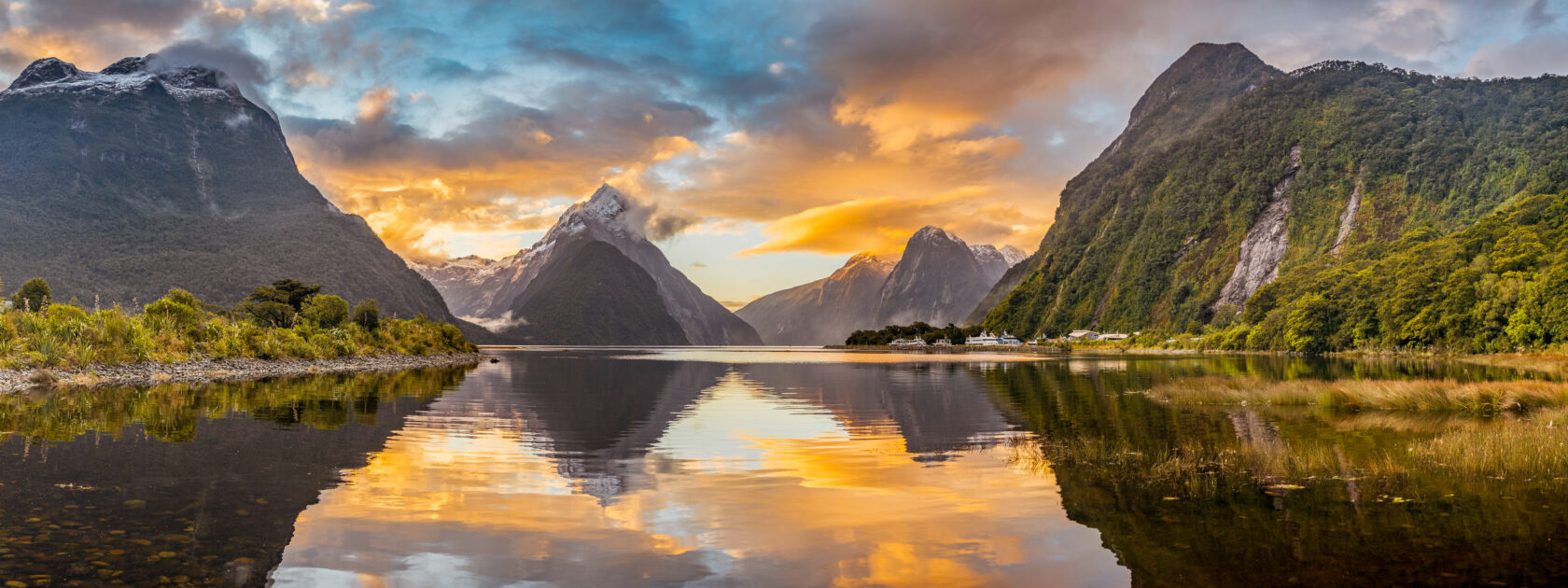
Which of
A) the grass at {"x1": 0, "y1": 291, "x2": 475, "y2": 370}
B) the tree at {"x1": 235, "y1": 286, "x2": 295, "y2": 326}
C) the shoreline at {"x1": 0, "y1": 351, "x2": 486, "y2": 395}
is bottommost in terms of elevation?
the shoreline at {"x1": 0, "y1": 351, "x2": 486, "y2": 395}

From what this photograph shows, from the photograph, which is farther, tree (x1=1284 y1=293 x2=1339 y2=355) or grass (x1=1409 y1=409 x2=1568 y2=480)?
tree (x1=1284 y1=293 x2=1339 y2=355)

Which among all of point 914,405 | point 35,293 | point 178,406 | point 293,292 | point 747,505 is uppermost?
point 293,292

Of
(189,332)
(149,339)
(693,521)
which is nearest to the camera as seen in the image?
(693,521)

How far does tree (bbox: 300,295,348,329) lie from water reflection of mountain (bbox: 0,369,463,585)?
6065 cm

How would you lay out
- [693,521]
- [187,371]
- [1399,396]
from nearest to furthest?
[693,521] → [1399,396] → [187,371]

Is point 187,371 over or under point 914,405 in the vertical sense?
over

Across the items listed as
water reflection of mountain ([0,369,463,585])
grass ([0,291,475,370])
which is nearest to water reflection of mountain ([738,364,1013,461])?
water reflection of mountain ([0,369,463,585])

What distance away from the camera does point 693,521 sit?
15.1 metres

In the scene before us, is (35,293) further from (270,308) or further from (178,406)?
(178,406)

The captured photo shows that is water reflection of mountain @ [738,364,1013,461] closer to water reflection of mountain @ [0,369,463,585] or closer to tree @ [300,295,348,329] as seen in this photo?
water reflection of mountain @ [0,369,463,585]

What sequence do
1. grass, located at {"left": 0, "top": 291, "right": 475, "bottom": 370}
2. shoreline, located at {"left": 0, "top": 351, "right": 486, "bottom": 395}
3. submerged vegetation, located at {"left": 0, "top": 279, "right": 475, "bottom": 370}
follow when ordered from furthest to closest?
submerged vegetation, located at {"left": 0, "top": 279, "right": 475, "bottom": 370} < grass, located at {"left": 0, "top": 291, "right": 475, "bottom": 370} < shoreline, located at {"left": 0, "top": 351, "right": 486, "bottom": 395}

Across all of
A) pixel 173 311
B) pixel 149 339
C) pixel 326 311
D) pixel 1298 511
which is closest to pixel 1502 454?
pixel 1298 511

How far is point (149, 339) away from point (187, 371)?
4.98m

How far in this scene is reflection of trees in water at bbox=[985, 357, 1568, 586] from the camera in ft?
37.3
